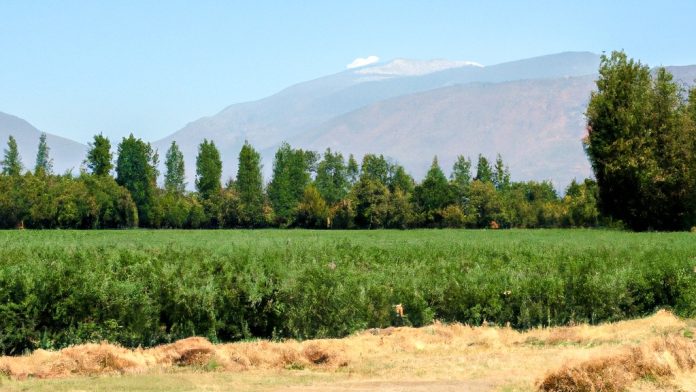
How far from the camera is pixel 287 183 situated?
415 feet

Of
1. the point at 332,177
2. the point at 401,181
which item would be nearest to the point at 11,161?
the point at 332,177

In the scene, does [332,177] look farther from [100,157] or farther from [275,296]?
[275,296]

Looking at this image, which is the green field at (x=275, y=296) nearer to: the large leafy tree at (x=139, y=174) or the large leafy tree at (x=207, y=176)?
the large leafy tree at (x=139, y=174)

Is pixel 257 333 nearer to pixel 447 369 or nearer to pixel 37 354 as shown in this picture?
pixel 37 354

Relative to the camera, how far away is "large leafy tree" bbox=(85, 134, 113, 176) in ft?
393

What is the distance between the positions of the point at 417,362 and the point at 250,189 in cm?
10698

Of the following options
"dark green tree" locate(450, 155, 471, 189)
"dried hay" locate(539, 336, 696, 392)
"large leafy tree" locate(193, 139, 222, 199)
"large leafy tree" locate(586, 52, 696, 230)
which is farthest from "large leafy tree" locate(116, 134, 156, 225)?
"dried hay" locate(539, 336, 696, 392)

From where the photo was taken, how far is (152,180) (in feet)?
412

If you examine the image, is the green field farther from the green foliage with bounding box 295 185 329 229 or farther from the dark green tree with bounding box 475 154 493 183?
the dark green tree with bounding box 475 154 493 183

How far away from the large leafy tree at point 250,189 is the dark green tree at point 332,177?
50.1ft

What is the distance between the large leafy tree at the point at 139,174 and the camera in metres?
118

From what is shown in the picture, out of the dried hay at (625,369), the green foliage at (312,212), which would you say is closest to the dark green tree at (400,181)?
the green foliage at (312,212)

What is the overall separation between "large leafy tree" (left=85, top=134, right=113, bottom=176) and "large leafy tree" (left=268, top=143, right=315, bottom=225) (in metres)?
23.3

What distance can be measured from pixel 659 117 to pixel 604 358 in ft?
191
